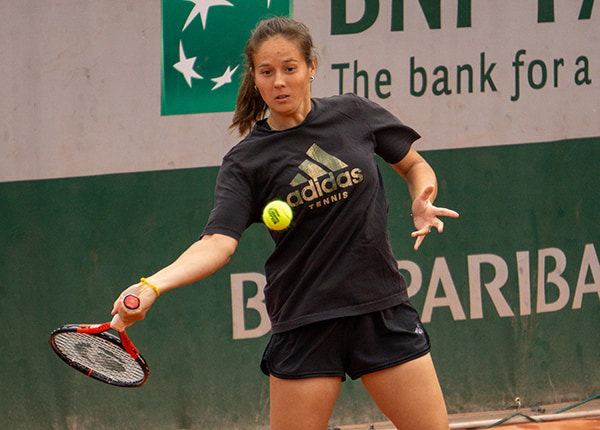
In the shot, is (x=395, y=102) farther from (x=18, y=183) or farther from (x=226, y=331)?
(x=18, y=183)

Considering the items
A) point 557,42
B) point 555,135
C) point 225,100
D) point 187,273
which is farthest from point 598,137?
point 187,273

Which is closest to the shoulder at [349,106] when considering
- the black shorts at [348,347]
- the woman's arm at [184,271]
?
the woman's arm at [184,271]

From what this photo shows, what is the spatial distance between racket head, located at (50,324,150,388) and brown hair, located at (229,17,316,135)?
A: 2.88 ft

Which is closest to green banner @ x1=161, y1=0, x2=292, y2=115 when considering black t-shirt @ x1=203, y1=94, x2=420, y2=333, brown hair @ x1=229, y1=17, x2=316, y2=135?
brown hair @ x1=229, y1=17, x2=316, y2=135

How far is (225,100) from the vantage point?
14.5 feet

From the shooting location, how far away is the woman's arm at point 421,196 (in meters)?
2.55

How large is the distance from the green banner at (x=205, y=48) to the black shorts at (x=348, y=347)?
7.06ft

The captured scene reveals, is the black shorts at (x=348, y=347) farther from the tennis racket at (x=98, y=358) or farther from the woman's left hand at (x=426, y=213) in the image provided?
the tennis racket at (x=98, y=358)

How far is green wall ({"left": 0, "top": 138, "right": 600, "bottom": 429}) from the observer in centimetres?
436

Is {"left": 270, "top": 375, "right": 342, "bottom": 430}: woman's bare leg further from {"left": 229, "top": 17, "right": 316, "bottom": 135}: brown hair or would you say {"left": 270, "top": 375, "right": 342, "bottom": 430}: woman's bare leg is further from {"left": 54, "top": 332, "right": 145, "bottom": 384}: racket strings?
{"left": 229, "top": 17, "right": 316, "bottom": 135}: brown hair

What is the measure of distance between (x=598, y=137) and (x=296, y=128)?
2.87 metres

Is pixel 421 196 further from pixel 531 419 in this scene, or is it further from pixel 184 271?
pixel 531 419

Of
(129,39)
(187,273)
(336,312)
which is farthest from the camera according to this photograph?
(129,39)

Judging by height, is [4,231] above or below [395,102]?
below
